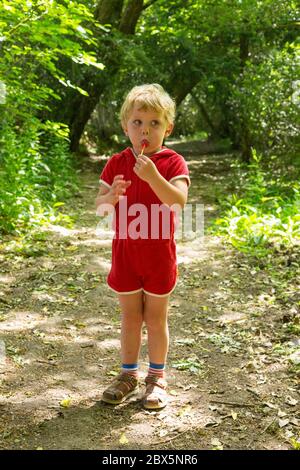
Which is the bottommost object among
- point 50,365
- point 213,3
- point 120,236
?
point 50,365

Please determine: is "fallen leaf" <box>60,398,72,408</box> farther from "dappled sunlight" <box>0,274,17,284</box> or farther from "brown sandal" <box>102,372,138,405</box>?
"dappled sunlight" <box>0,274,17,284</box>

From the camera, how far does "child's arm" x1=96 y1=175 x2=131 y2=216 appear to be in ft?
7.88

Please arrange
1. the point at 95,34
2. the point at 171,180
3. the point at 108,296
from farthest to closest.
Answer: the point at 95,34 → the point at 108,296 → the point at 171,180

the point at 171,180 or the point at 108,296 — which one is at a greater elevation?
the point at 171,180

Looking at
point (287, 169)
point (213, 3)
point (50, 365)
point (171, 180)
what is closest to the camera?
point (171, 180)

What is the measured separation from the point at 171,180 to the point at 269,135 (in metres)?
6.56

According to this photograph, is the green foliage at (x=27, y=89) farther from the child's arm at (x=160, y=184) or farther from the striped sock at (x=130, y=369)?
the striped sock at (x=130, y=369)

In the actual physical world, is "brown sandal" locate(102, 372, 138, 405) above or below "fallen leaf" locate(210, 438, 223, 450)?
above

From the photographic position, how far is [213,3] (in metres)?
11.7

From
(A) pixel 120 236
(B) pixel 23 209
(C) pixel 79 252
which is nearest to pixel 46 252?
(C) pixel 79 252

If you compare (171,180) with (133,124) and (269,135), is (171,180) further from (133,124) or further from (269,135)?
(269,135)

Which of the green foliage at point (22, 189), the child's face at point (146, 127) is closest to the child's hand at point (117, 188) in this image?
the child's face at point (146, 127)

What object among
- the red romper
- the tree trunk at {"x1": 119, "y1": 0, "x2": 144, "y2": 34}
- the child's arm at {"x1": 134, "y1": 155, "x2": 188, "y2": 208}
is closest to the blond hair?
the red romper

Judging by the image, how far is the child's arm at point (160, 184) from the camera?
229cm
